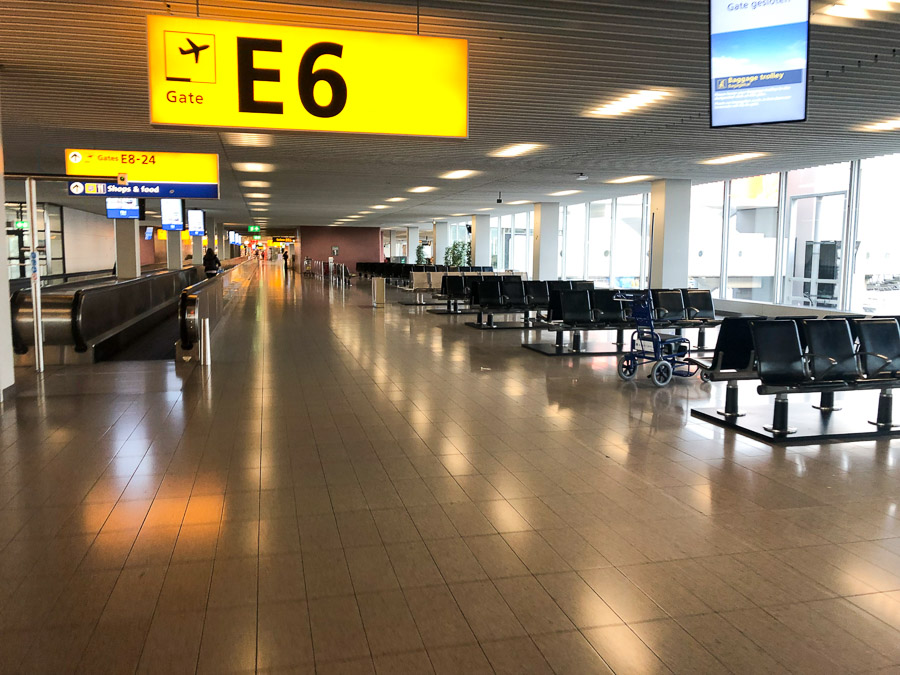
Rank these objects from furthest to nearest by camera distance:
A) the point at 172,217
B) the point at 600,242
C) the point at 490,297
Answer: the point at 600,242 → the point at 172,217 → the point at 490,297

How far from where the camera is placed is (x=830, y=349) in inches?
261

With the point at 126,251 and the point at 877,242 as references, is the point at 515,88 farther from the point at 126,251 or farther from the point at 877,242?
the point at 126,251

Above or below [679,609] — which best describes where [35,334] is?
above

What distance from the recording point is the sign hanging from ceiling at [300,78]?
4.88 metres

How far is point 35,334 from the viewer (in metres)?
9.49

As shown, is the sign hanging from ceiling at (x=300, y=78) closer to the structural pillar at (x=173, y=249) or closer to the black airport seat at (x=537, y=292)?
the black airport seat at (x=537, y=292)

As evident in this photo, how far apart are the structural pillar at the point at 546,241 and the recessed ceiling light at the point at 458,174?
8.05 m

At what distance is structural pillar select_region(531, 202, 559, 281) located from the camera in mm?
24938

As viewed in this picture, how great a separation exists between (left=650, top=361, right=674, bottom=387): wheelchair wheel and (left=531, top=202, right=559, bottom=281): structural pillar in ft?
52.0

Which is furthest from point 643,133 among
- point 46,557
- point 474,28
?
point 46,557

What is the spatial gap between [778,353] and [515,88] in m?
4.30

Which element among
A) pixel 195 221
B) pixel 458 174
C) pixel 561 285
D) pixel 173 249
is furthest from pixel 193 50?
pixel 173 249

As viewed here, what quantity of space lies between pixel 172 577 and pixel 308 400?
4460 mm

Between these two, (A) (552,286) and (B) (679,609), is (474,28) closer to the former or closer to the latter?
(B) (679,609)
